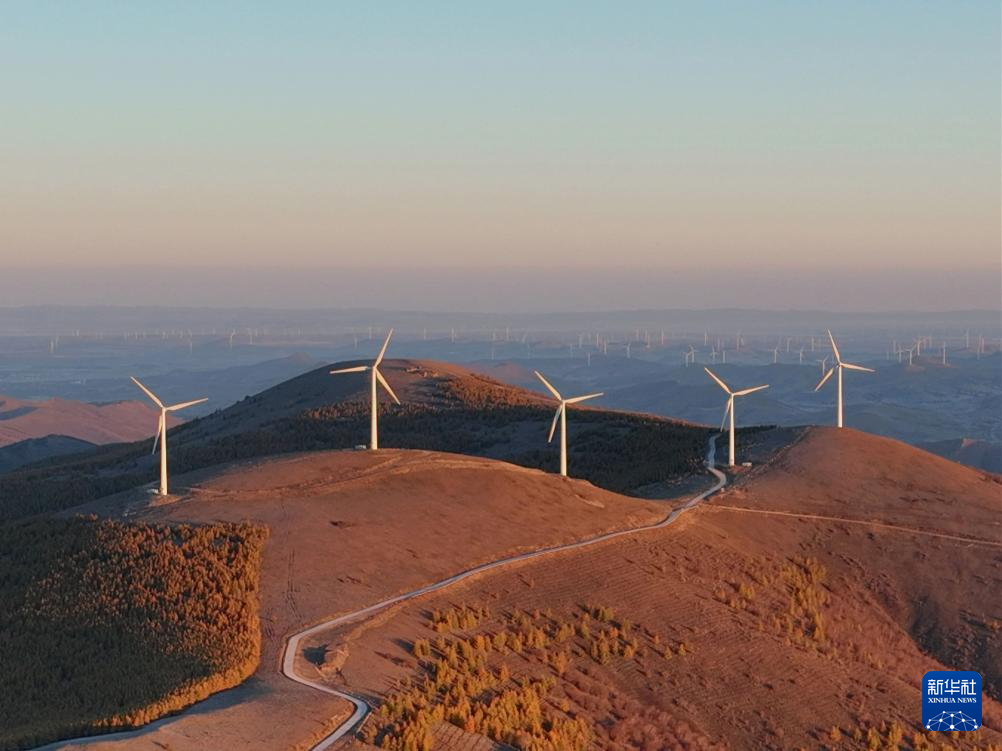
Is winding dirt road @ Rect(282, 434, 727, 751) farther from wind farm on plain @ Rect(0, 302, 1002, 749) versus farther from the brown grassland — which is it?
the brown grassland

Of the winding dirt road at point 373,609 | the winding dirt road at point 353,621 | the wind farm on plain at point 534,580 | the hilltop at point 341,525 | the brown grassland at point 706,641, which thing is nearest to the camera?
the winding dirt road at point 353,621

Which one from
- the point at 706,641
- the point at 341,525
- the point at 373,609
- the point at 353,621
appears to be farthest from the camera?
the point at 341,525

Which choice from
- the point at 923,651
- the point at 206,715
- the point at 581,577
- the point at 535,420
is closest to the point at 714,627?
the point at 581,577

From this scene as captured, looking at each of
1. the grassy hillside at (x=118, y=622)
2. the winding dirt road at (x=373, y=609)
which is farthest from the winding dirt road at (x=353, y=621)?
the grassy hillside at (x=118, y=622)

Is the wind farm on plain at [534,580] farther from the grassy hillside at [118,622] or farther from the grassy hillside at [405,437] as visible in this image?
the grassy hillside at [405,437]

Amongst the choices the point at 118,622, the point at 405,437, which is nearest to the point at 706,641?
the point at 118,622

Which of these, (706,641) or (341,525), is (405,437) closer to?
(341,525)

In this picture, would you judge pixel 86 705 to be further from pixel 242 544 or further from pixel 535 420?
pixel 535 420
